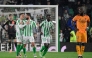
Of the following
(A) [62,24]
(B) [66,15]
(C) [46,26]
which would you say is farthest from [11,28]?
(C) [46,26]

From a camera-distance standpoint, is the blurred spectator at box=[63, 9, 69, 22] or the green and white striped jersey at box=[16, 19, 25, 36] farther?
the blurred spectator at box=[63, 9, 69, 22]

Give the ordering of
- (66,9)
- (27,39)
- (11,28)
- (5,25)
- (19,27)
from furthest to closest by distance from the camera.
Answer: (66,9) < (5,25) < (11,28) < (27,39) < (19,27)

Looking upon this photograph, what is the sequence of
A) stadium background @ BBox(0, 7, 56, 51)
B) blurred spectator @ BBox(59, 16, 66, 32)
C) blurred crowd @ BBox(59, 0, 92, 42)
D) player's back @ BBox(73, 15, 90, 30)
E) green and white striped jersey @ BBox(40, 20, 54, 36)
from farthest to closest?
blurred spectator @ BBox(59, 16, 66, 32), blurred crowd @ BBox(59, 0, 92, 42), stadium background @ BBox(0, 7, 56, 51), green and white striped jersey @ BBox(40, 20, 54, 36), player's back @ BBox(73, 15, 90, 30)

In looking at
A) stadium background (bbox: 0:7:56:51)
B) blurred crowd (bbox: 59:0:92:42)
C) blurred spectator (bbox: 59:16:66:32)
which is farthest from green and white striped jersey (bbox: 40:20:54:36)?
blurred spectator (bbox: 59:16:66:32)

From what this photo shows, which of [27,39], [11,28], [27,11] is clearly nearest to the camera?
[27,39]

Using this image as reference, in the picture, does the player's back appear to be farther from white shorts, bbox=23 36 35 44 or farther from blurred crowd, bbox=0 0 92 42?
blurred crowd, bbox=0 0 92 42

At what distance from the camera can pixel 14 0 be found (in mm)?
26406

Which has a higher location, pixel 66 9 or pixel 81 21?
pixel 66 9

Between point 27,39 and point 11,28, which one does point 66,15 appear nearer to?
point 11,28

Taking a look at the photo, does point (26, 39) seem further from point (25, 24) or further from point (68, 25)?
point (68, 25)

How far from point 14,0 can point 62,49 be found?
5.33 m

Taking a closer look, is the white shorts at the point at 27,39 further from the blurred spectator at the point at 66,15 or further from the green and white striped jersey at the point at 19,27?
the blurred spectator at the point at 66,15

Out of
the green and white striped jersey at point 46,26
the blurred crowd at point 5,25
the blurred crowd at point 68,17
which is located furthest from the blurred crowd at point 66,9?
the green and white striped jersey at point 46,26

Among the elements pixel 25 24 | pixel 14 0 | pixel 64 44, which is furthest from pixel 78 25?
pixel 14 0
